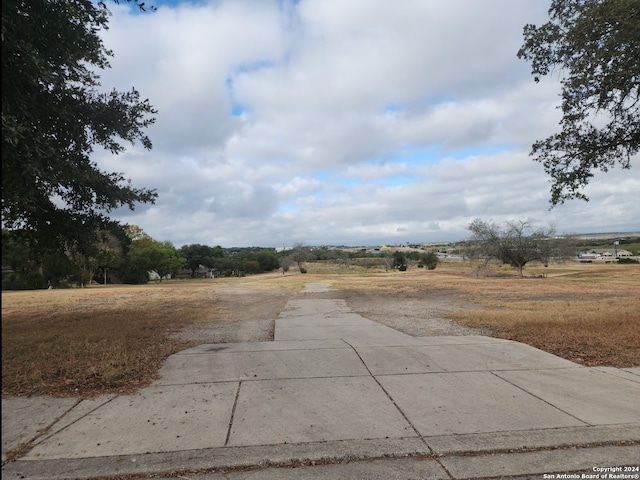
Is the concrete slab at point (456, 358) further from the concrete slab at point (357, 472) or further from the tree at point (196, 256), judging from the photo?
the tree at point (196, 256)

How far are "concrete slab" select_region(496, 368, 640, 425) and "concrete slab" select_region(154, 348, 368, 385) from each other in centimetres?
238

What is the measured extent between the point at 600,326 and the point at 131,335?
10.5 m

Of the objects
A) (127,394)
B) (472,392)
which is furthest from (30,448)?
(472,392)

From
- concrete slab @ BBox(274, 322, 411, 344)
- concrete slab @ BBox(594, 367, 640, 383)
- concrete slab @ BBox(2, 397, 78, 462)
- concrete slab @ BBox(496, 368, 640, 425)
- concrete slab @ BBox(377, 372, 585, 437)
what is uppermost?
concrete slab @ BBox(2, 397, 78, 462)

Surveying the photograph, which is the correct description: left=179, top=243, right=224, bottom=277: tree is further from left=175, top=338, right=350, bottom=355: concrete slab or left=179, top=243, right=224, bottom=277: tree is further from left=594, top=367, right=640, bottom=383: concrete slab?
left=594, top=367, right=640, bottom=383: concrete slab

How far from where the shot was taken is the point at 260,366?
6.78 metres

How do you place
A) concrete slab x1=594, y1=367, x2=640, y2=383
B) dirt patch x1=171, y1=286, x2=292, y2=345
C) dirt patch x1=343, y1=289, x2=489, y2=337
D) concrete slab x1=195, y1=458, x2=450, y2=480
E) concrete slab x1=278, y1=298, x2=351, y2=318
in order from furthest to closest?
concrete slab x1=278, y1=298, x2=351, y2=318
dirt patch x1=343, y1=289, x2=489, y2=337
dirt patch x1=171, y1=286, x2=292, y2=345
concrete slab x1=594, y1=367, x2=640, y2=383
concrete slab x1=195, y1=458, x2=450, y2=480

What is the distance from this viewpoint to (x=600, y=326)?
31.7ft

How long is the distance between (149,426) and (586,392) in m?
5.43

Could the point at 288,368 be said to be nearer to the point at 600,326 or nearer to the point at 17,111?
the point at 17,111

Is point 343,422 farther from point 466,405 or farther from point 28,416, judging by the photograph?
point 28,416

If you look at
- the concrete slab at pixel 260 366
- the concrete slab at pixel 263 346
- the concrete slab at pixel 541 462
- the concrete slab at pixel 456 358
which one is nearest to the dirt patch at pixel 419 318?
the concrete slab at pixel 456 358

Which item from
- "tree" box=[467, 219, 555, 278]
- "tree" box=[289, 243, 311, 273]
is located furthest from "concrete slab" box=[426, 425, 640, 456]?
"tree" box=[289, 243, 311, 273]

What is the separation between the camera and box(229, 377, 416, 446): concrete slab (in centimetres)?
432
